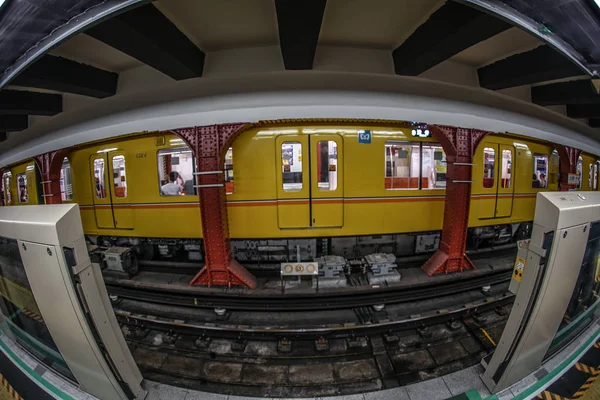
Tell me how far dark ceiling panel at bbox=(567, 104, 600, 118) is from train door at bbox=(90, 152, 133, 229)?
24.7 ft

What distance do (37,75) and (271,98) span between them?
64.1 inches

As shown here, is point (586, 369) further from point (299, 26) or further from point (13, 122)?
point (13, 122)

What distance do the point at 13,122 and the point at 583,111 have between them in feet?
20.8

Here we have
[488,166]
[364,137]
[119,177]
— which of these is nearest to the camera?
[364,137]

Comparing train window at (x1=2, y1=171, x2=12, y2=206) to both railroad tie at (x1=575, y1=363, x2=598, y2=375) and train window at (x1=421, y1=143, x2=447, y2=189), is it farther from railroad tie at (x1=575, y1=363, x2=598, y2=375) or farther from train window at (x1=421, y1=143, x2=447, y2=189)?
railroad tie at (x1=575, y1=363, x2=598, y2=375)

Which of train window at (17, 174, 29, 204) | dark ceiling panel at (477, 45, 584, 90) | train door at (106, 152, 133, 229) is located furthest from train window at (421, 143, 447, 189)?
train window at (17, 174, 29, 204)

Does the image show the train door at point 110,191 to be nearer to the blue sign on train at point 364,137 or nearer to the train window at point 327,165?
the train window at point 327,165

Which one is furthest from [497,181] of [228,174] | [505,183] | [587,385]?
[228,174]

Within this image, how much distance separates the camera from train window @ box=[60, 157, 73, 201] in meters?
5.28

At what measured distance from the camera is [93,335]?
5.22ft

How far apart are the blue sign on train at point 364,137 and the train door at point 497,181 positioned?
3.03m

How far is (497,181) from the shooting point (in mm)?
4941

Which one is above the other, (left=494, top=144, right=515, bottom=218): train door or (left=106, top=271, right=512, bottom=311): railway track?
(left=494, top=144, right=515, bottom=218): train door

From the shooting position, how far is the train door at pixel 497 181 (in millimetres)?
4801
